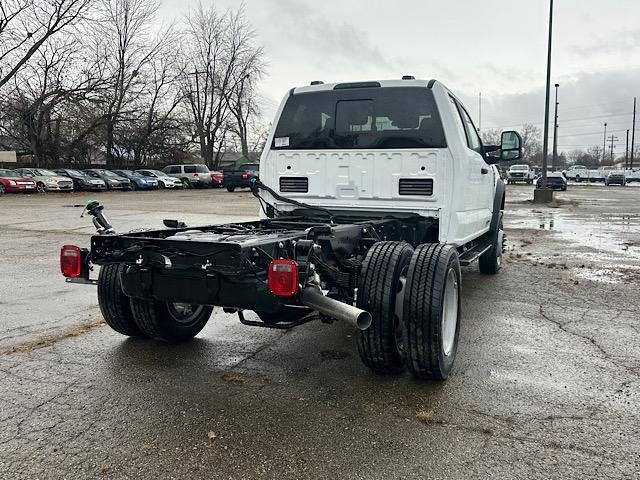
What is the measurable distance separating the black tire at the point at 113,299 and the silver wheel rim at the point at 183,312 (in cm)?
32

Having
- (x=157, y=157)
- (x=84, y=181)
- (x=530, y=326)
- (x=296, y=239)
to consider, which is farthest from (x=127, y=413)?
(x=157, y=157)

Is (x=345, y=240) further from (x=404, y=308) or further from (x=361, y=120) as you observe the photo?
(x=361, y=120)

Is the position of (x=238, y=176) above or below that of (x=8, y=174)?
below

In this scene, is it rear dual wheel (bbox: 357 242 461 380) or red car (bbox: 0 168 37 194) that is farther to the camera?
red car (bbox: 0 168 37 194)

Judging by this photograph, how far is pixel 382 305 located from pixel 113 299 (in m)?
2.23

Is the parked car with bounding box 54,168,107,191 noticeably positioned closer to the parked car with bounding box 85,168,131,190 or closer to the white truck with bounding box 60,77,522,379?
the parked car with bounding box 85,168,131,190

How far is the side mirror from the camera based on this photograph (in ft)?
21.6

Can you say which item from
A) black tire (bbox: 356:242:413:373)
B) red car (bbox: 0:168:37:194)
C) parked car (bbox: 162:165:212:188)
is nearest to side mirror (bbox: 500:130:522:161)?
black tire (bbox: 356:242:413:373)

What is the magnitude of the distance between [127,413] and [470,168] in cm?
391

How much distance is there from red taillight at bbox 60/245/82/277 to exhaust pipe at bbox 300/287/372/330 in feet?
5.57

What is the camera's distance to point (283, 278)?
129 inches

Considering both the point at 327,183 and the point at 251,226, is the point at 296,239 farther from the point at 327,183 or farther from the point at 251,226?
the point at 327,183

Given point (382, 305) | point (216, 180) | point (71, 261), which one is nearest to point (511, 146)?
point (382, 305)

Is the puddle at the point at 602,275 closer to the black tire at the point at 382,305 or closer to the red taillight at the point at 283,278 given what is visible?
the black tire at the point at 382,305
